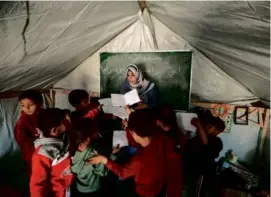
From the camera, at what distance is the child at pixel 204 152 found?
1.55 m

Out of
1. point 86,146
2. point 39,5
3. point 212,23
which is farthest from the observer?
point 86,146

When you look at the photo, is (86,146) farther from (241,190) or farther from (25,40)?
(241,190)

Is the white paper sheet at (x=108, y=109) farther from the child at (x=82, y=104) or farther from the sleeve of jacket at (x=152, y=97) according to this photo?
the sleeve of jacket at (x=152, y=97)

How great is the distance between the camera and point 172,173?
1.28 meters

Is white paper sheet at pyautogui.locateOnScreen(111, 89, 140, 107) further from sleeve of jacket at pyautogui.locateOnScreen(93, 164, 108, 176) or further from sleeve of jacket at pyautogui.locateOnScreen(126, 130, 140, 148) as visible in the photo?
sleeve of jacket at pyautogui.locateOnScreen(93, 164, 108, 176)

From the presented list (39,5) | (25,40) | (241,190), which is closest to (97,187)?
(25,40)

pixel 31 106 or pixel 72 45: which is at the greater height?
pixel 72 45

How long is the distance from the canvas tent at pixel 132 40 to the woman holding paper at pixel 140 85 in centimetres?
26

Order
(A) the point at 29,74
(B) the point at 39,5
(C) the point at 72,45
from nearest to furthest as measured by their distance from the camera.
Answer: (B) the point at 39,5
(C) the point at 72,45
(A) the point at 29,74

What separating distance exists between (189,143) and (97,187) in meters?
0.73

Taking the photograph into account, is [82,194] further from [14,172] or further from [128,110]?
[14,172]

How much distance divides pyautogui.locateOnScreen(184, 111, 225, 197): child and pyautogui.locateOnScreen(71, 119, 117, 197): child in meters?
0.66

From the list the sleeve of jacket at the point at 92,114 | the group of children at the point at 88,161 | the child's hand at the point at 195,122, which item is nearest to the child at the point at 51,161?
the group of children at the point at 88,161

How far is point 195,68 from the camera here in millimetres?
2012
